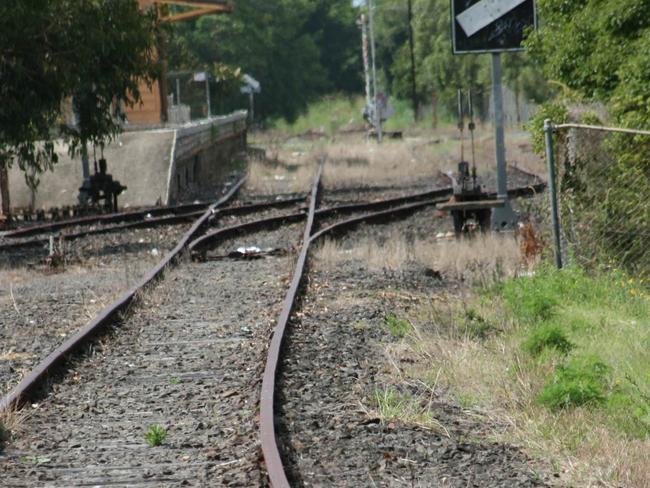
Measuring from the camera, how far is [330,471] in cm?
646

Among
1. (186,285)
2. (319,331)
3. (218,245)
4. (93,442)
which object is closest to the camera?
(93,442)

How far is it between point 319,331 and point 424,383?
7.37 feet

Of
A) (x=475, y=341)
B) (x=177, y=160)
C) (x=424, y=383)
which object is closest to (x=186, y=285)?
(x=475, y=341)

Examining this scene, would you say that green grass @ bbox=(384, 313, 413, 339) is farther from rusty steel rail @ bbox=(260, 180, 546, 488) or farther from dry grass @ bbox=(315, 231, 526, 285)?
dry grass @ bbox=(315, 231, 526, 285)

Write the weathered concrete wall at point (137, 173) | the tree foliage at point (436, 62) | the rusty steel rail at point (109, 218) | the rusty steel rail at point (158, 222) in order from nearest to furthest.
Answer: the rusty steel rail at point (158, 222) < the rusty steel rail at point (109, 218) < the weathered concrete wall at point (137, 173) < the tree foliage at point (436, 62)

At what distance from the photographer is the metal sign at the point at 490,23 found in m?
17.8

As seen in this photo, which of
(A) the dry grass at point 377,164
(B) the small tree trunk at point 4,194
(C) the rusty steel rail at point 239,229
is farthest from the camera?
(A) the dry grass at point 377,164

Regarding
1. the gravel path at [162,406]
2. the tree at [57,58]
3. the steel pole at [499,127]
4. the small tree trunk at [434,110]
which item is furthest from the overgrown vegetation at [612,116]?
the small tree trunk at [434,110]

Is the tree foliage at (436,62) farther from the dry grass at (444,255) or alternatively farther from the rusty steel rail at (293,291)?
the dry grass at (444,255)

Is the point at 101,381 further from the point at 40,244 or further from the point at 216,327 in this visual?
the point at 40,244

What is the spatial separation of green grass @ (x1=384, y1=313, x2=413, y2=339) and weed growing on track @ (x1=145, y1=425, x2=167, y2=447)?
3354 millimetres

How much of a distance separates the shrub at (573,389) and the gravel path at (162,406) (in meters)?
1.70

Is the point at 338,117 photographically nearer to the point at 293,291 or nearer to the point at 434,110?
the point at 434,110

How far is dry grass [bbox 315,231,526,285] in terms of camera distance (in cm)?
1434
